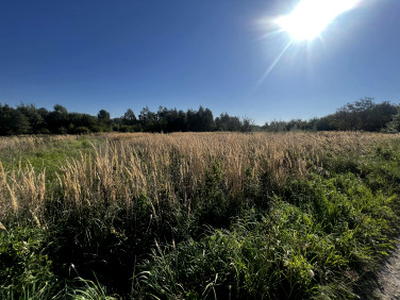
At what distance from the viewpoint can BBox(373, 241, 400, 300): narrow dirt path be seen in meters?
1.55

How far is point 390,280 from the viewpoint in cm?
169

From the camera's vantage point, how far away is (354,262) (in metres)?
1.90

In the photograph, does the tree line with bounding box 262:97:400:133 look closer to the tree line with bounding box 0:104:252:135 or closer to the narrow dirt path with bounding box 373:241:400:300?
the tree line with bounding box 0:104:252:135

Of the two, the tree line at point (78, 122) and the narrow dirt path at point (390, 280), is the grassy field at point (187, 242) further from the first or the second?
the tree line at point (78, 122)

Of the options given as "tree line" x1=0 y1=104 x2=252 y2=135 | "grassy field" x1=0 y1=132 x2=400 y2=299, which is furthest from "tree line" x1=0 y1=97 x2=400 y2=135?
"grassy field" x1=0 y1=132 x2=400 y2=299

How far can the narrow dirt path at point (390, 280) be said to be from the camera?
1.55 m

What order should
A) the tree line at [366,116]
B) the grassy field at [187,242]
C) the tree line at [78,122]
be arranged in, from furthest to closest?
the tree line at [78,122], the tree line at [366,116], the grassy field at [187,242]

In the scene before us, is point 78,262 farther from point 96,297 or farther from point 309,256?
point 309,256

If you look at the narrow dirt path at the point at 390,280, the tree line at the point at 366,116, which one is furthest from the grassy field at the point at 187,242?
the tree line at the point at 366,116

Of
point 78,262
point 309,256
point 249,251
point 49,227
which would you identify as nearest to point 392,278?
point 309,256

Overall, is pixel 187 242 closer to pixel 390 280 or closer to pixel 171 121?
pixel 390 280

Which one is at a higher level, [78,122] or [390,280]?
[78,122]

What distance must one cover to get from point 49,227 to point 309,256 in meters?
3.35

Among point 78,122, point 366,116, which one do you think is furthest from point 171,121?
point 366,116
